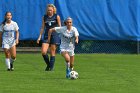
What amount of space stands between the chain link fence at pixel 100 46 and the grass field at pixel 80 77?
320cm

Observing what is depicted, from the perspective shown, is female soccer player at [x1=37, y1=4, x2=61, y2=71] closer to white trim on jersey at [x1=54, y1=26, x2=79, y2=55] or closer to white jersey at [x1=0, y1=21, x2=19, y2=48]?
white jersey at [x1=0, y1=21, x2=19, y2=48]

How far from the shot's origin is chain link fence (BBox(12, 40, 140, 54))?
27.4 m

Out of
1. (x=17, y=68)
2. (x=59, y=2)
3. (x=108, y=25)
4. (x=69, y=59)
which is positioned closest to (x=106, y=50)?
(x=108, y=25)

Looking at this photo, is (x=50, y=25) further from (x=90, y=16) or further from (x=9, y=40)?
(x=90, y=16)

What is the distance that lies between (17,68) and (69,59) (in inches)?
146

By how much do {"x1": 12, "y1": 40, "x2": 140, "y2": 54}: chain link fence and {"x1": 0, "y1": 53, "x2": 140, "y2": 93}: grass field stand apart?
10.5 feet

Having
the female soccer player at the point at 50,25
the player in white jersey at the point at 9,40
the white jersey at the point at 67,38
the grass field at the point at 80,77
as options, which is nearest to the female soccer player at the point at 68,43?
the white jersey at the point at 67,38

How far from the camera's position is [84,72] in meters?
18.0

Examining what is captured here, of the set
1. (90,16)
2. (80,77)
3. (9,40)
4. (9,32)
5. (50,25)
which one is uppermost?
(50,25)

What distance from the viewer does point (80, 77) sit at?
16.3m

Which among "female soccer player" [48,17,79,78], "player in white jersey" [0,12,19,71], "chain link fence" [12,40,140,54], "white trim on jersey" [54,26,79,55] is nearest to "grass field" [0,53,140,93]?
"player in white jersey" [0,12,19,71]

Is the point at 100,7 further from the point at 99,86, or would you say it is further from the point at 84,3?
the point at 99,86

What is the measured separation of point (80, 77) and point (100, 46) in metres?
11.5

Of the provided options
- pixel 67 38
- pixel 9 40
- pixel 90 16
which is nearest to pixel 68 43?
pixel 67 38
